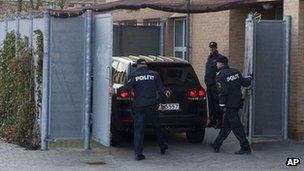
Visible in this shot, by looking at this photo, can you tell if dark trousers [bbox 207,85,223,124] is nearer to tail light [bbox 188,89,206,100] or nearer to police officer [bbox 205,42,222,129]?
police officer [bbox 205,42,222,129]

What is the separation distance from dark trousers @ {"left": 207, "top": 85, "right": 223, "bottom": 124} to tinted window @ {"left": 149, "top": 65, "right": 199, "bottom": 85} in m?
2.31

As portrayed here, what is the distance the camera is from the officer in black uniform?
37.6 feet

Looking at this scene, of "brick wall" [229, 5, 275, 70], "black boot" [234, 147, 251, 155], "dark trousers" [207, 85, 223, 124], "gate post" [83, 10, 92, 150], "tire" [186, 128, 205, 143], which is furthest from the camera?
"brick wall" [229, 5, 275, 70]

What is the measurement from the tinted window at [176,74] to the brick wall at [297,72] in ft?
7.00

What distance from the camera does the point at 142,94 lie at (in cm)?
1146

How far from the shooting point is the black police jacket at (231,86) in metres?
11.9

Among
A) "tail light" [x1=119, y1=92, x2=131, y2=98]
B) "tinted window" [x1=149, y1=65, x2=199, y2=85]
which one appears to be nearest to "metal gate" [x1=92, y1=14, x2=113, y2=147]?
"tail light" [x1=119, y1=92, x2=131, y2=98]

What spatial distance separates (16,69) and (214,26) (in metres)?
6.30

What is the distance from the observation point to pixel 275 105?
13195mm

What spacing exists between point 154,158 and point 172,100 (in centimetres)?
134

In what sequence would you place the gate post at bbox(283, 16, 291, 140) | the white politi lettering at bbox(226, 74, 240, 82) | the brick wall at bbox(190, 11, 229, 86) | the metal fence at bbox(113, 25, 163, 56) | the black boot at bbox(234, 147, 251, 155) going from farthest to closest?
1. the metal fence at bbox(113, 25, 163, 56)
2. the brick wall at bbox(190, 11, 229, 86)
3. the gate post at bbox(283, 16, 291, 140)
4. the black boot at bbox(234, 147, 251, 155)
5. the white politi lettering at bbox(226, 74, 240, 82)

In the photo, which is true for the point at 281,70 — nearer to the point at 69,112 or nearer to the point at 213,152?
the point at 213,152

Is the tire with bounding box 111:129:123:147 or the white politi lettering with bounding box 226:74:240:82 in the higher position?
the white politi lettering with bounding box 226:74:240:82

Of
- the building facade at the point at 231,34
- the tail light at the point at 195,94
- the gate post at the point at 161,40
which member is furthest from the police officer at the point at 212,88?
the gate post at the point at 161,40
